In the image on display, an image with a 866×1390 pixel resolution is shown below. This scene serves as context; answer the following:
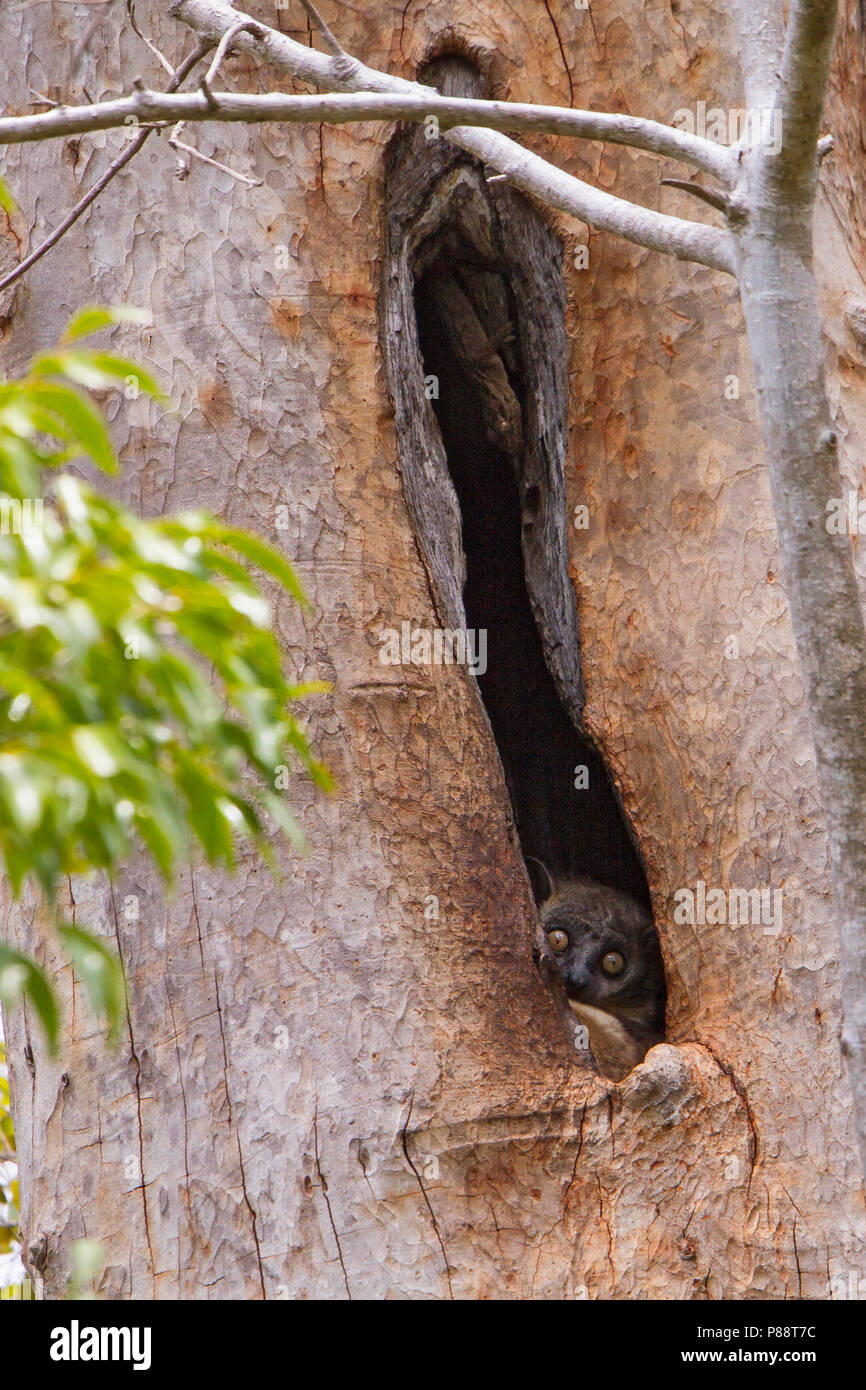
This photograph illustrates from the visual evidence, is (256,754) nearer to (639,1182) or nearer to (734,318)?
(639,1182)

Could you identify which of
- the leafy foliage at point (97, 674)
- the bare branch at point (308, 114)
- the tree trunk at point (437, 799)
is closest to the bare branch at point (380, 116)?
the bare branch at point (308, 114)

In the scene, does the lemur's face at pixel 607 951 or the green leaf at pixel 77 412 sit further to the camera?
the lemur's face at pixel 607 951

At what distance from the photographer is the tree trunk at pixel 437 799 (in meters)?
2.64

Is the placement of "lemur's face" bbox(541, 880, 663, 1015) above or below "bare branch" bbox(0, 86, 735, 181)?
below

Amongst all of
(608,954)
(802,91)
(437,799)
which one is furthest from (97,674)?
(608,954)

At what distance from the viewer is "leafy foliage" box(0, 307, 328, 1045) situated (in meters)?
1.12

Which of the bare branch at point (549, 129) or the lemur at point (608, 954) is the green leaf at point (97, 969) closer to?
the bare branch at point (549, 129)

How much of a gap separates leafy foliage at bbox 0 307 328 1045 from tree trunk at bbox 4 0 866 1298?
1.49m

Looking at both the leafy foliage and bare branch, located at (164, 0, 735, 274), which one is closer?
the leafy foliage

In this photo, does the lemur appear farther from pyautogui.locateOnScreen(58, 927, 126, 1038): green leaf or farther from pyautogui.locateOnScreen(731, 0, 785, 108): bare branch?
pyautogui.locateOnScreen(58, 927, 126, 1038): green leaf

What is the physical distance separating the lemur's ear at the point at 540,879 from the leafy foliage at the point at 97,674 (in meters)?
3.09

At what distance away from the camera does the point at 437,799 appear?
293cm

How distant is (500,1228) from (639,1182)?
1.00 ft

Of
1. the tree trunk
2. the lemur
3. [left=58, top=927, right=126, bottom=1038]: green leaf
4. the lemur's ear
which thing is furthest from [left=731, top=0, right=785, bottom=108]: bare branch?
the lemur's ear
